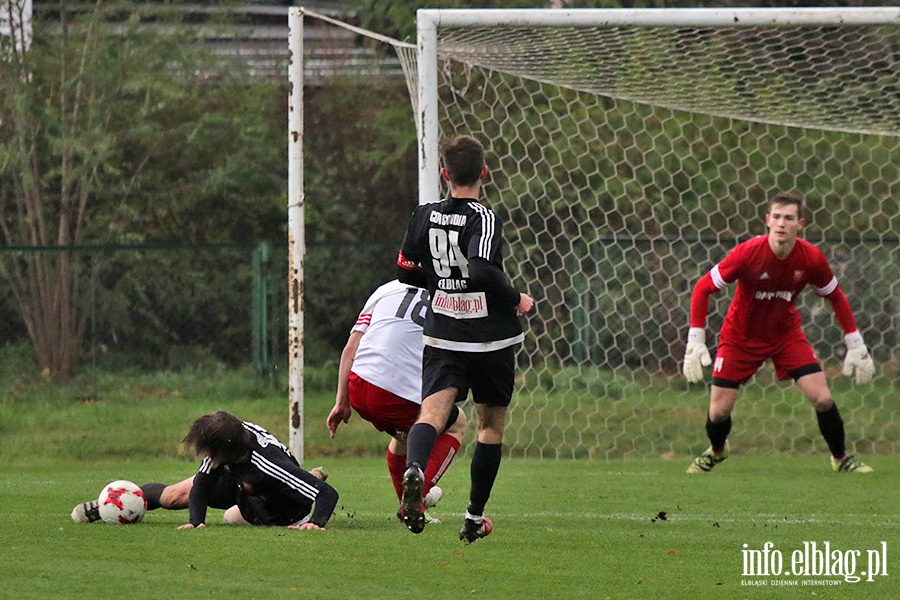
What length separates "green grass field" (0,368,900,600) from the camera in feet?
15.4

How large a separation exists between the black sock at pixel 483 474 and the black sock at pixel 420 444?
336mm

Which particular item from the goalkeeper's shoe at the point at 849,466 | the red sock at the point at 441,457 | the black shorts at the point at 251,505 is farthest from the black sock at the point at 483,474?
the goalkeeper's shoe at the point at 849,466

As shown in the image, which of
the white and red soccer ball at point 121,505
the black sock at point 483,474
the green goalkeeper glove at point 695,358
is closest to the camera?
the black sock at point 483,474

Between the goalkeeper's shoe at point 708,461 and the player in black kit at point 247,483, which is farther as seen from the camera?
the goalkeeper's shoe at point 708,461

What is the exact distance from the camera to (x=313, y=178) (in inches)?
621

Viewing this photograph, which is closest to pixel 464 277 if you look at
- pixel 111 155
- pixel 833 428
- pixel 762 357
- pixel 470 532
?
pixel 470 532

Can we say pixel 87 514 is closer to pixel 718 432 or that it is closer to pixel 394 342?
pixel 394 342

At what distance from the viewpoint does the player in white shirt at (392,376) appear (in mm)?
6578

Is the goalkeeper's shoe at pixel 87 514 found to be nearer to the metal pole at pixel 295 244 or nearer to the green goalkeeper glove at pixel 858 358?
the metal pole at pixel 295 244

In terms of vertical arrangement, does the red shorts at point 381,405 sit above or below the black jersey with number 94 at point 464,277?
below

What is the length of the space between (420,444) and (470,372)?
404 mm

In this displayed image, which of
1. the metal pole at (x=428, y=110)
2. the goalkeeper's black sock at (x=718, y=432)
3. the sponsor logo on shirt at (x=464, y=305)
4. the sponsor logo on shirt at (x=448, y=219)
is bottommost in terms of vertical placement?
the goalkeeper's black sock at (x=718, y=432)

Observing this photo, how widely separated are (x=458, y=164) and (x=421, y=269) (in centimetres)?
50

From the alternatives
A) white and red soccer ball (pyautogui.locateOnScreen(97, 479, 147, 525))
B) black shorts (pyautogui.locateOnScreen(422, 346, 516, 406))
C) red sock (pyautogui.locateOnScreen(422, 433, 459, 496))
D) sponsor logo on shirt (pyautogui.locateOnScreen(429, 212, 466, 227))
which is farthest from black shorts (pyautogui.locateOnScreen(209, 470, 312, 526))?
sponsor logo on shirt (pyautogui.locateOnScreen(429, 212, 466, 227))
